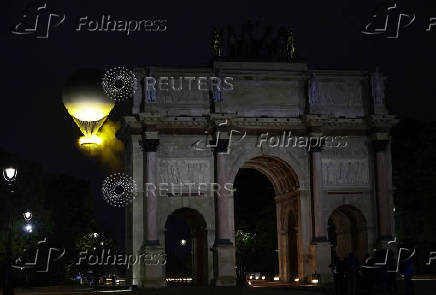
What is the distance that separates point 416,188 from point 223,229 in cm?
1416

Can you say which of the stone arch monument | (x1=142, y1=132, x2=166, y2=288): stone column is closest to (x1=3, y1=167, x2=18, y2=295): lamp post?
(x1=142, y1=132, x2=166, y2=288): stone column

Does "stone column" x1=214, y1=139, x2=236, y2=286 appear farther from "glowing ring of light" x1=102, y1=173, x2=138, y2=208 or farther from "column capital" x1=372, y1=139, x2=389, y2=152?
"column capital" x1=372, y1=139, x2=389, y2=152

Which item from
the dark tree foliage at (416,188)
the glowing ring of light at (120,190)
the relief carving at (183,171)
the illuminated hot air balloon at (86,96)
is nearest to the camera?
the illuminated hot air balloon at (86,96)

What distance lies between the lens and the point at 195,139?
154 ft

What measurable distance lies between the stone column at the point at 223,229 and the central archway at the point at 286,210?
10.4ft

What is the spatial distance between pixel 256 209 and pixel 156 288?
98.2ft

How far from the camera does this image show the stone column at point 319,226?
151 feet

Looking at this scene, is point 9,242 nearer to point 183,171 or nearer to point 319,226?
point 183,171

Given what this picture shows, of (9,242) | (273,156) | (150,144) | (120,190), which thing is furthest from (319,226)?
(9,242)

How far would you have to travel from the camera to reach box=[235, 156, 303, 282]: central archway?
160ft

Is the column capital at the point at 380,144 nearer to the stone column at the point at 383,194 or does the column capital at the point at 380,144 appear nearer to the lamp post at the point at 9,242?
the stone column at the point at 383,194

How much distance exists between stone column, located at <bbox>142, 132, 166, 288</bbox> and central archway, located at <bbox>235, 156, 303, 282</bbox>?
6.35 m

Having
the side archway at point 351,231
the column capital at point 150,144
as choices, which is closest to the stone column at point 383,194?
the side archway at point 351,231

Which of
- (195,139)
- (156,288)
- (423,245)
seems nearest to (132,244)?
→ (156,288)
